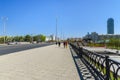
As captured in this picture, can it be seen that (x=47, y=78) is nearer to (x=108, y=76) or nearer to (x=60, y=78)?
(x=60, y=78)

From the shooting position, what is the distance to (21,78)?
404 inches

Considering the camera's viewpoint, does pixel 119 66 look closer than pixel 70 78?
Yes

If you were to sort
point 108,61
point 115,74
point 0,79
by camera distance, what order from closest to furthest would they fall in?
point 115,74
point 108,61
point 0,79

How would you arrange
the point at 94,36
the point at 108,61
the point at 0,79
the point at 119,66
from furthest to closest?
the point at 94,36 < the point at 0,79 < the point at 108,61 < the point at 119,66

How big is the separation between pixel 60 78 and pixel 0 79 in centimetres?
247

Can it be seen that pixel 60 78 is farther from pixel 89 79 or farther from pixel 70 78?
pixel 89 79

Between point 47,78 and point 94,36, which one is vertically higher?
point 94,36

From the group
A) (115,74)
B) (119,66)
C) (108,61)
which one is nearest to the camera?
(119,66)

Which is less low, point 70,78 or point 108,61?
point 108,61

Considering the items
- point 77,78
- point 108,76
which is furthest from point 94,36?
point 108,76

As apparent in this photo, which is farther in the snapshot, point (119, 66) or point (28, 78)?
point (28, 78)

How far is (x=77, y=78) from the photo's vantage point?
10273mm

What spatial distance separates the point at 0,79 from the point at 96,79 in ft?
12.8

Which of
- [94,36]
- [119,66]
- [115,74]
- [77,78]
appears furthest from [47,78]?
[94,36]
